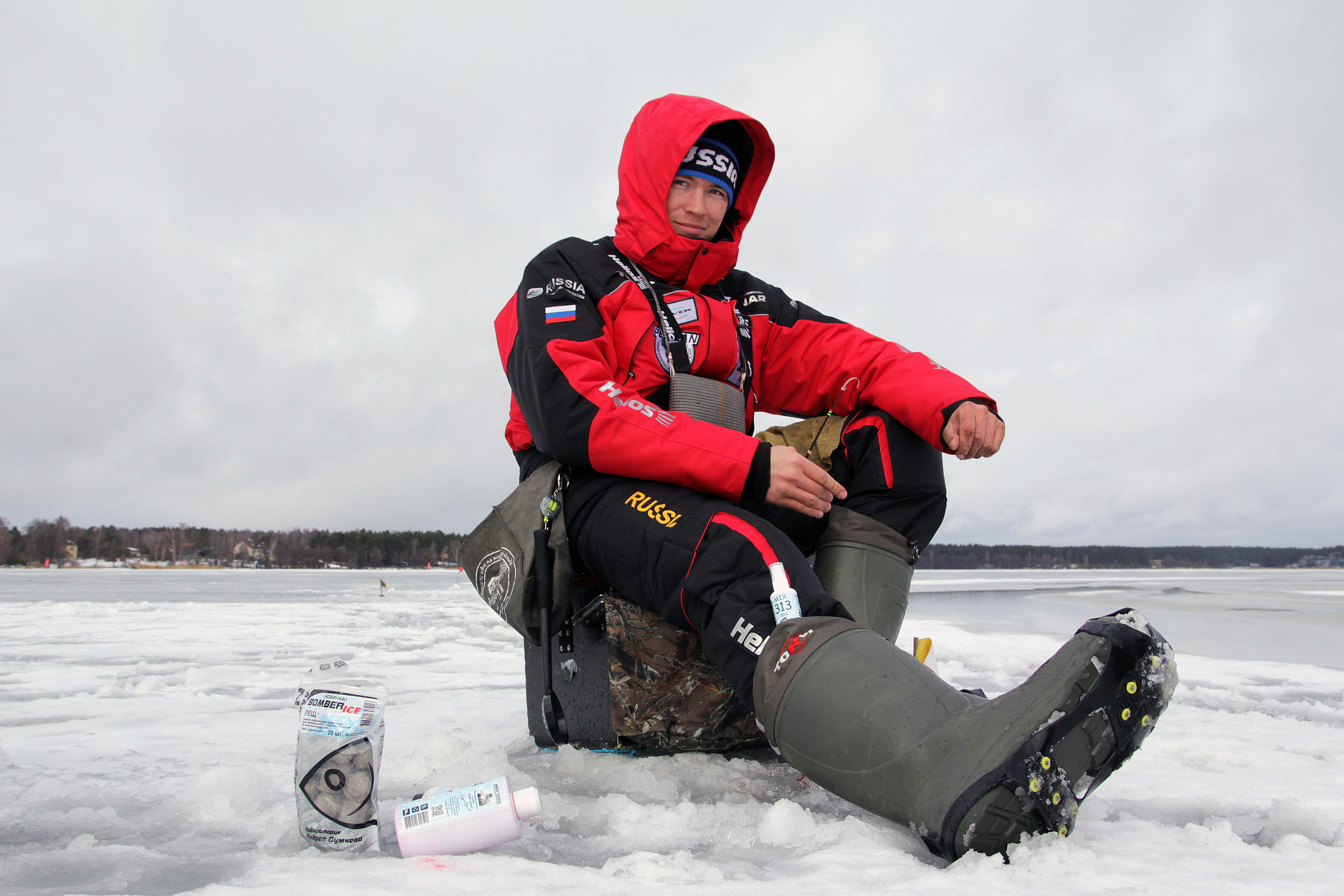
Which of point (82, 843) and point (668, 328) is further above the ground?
point (668, 328)

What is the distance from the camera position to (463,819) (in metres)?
1.17

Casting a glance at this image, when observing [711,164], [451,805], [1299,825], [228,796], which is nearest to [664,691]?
[451,805]

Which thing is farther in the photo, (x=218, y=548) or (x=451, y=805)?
(x=218, y=548)

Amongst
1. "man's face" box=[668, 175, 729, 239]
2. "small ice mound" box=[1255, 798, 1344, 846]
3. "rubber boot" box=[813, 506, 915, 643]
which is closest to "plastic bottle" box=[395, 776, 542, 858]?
"rubber boot" box=[813, 506, 915, 643]

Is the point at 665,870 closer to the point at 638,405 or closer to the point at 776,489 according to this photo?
the point at 776,489

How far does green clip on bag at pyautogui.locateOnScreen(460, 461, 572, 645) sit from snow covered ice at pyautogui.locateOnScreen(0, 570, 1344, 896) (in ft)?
1.12

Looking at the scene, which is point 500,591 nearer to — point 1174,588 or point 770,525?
point 770,525

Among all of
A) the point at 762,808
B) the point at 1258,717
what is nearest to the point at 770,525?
the point at 762,808

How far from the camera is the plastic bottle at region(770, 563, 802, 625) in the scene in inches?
53.3

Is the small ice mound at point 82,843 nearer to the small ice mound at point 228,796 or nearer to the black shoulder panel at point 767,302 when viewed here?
the small ice mound at point 228,796

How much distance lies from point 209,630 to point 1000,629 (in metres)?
6.02

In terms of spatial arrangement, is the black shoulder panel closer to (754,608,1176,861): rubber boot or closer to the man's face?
the man's face

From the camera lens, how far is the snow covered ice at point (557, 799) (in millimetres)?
1047

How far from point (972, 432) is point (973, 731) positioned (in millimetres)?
913
